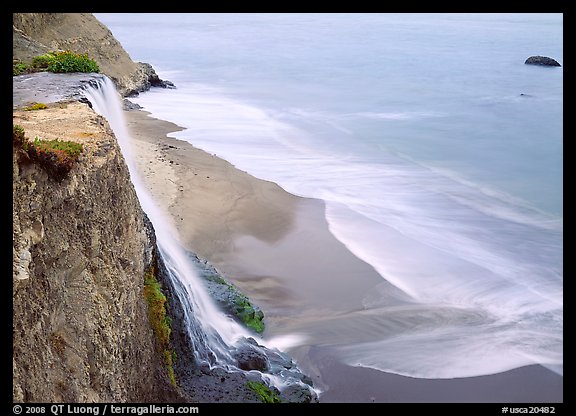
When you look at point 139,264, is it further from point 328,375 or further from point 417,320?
point 417,320

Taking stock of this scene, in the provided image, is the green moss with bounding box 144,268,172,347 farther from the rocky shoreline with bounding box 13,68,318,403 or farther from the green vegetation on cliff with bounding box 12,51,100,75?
the green vegetation on cliff with bounding box 12,51,100,75

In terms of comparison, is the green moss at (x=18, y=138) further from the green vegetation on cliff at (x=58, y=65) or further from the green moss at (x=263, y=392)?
the green vegetation on cliff at (x=58, y=65)

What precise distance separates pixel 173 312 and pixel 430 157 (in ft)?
60.9

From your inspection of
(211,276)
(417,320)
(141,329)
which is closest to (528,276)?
(417,320)

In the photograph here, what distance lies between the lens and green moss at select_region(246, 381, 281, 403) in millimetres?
9617

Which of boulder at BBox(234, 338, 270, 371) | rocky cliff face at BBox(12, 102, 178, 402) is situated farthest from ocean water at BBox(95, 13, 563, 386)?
rocky cliff face at BBox(12, 102, 178, 402)

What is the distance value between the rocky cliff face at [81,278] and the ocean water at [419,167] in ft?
17.0

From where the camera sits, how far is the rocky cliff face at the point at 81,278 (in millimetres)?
5652

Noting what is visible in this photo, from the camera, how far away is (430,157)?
1012 inches

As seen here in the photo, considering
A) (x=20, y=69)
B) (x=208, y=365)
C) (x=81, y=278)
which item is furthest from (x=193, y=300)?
(x=20, y=69)

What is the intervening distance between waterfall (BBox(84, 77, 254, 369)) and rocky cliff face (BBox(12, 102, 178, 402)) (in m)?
1.52

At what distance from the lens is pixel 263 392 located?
31.9 feet

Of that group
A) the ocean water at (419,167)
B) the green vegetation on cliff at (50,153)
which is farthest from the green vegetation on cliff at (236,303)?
the green vegetation on cliff at (50,153)

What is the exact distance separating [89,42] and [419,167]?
18.2 m
